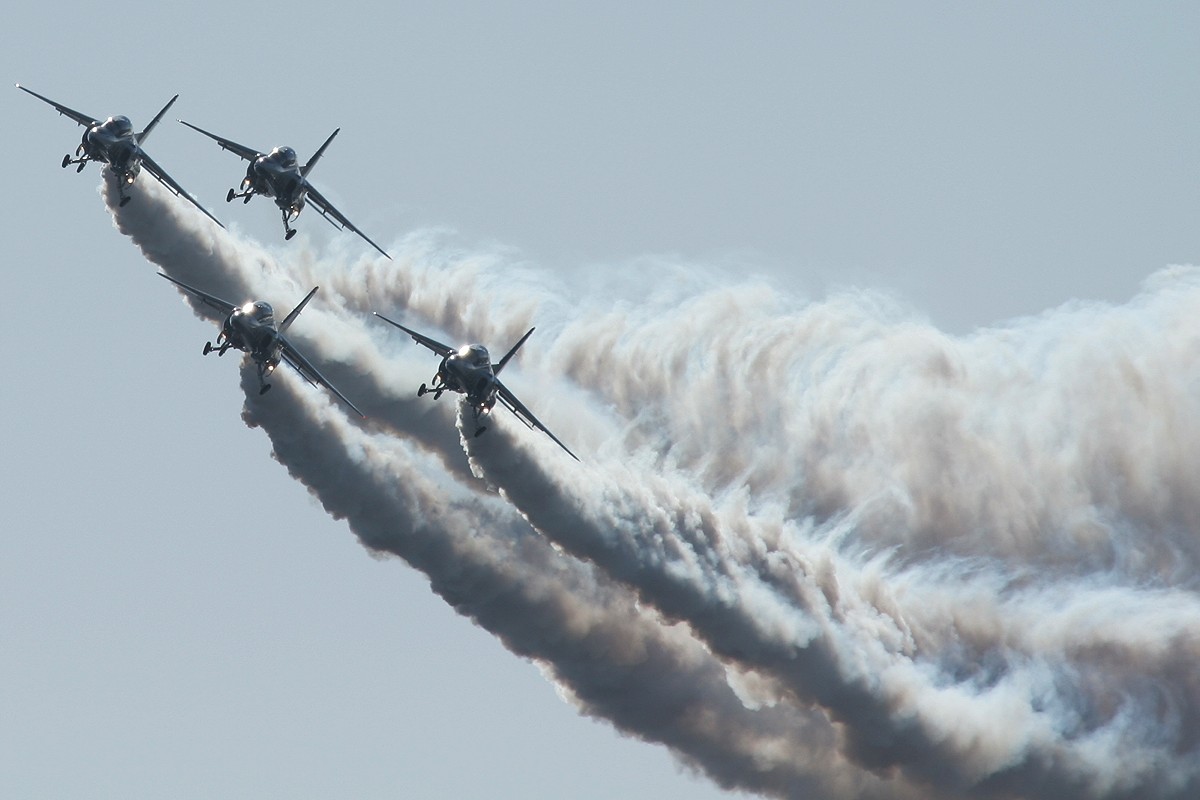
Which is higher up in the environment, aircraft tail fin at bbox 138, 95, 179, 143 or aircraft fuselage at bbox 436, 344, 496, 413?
aircraft tail fin at bbox 138, 95, 179, 143

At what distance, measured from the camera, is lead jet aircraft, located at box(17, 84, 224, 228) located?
80812 millimetres

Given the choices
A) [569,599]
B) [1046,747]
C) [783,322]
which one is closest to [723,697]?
[569,599]

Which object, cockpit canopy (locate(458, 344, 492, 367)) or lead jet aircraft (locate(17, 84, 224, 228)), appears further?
lead jet aircraft (locate(17, 84, 224, 228))

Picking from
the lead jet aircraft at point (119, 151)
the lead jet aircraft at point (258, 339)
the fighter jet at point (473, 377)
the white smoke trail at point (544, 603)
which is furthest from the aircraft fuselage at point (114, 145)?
the fighter jet at point (473, 377)

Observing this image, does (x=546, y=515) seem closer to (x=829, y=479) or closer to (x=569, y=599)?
(x=569, y=599)

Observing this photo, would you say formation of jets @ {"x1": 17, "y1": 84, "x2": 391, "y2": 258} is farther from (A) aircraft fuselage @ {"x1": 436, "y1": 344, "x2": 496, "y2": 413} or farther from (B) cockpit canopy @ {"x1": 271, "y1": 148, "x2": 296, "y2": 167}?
(A) aircraft fuselage @ {"x1": 436, "y1": 344, "x2": 496, "y2": 413}

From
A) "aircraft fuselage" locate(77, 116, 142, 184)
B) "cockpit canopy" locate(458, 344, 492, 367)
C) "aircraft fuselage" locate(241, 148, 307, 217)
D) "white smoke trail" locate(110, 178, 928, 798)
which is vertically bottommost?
"white smoke trail" locate(110, 178, 928, 798)

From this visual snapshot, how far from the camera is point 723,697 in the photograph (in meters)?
79.4

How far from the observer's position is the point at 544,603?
3059 inches

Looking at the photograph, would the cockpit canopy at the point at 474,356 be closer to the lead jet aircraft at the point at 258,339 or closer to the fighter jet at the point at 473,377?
the fighter jet at the point at 473,377

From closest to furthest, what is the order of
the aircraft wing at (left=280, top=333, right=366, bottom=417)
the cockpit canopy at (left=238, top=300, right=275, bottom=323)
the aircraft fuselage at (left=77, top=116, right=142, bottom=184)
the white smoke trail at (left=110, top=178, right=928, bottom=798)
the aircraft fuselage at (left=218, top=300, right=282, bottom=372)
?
the aircraft fuselage at (left=218, top=300, right=282, bottom=372)
the cockpit canopy at (left=238, top=300, right=275, bottom=323)
the aircraft wing at (left=280, top=333, right=366, bottom=417)
the white smoke trail at (left=110, top=178, right=928, bottom=798)
the aircraft fuselage at (left=77, top=116, right=142, bottom=184)

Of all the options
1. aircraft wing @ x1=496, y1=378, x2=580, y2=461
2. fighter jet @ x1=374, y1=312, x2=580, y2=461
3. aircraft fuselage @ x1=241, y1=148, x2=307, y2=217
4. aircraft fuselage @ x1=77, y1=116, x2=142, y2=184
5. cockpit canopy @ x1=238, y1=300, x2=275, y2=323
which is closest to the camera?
fighter jet @ x1=374, y1=312, x2=580, y2=461

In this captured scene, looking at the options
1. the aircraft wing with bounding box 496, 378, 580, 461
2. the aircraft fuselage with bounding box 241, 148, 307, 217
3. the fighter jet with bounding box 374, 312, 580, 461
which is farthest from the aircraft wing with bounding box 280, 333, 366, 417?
the aircraft fuselage with bounding box 241, 148, 307, 217

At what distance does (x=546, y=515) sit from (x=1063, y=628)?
22.4 meters
